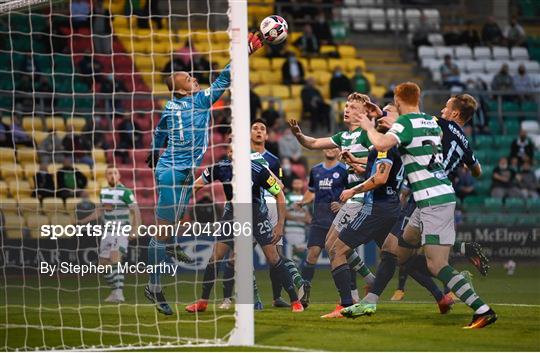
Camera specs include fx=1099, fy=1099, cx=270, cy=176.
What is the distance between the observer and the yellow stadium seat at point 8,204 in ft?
55.7

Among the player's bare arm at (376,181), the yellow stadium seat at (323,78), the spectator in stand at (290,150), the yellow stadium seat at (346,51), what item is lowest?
the spectator in stand at (290,150)

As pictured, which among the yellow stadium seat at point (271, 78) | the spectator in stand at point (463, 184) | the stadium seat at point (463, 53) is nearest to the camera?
the spectator in stand at point (463, 184)

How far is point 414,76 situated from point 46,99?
9.56m

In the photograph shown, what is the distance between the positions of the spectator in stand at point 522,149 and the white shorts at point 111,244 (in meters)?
11.3

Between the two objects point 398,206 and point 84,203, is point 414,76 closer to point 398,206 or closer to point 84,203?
point 84,203

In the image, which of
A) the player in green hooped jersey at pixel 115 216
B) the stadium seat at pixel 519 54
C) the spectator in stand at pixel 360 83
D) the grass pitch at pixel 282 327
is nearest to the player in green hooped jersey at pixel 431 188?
the grass pitch at pixel 282 327

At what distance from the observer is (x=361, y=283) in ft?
53.9

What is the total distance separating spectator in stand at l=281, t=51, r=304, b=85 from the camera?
79.4 ft

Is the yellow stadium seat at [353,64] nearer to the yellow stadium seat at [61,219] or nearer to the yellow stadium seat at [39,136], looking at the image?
the yellow stadium seat at [39,136]

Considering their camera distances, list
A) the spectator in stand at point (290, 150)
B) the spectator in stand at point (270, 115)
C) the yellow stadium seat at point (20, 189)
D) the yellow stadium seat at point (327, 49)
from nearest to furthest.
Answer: the yellow stadium seat at point (20, 189) → the spectator in stand at point (270, 115) → the spectator in stand at point (290, 150) → the yellow stadium seat at point (327, 49)

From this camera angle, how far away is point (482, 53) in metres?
→ 27.2

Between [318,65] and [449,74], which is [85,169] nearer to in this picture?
[318,65]

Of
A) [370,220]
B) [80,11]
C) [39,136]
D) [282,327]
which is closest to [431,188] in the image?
[370,220]

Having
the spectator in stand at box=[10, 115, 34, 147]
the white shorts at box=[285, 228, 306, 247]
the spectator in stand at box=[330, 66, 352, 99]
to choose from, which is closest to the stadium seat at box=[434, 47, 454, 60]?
the spectator in stand at box=[330, 66, 352, 99]
